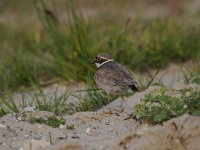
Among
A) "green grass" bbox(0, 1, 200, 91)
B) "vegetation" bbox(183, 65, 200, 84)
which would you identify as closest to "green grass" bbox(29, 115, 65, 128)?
"vegetation" bbox(183, 65, 200, 84)

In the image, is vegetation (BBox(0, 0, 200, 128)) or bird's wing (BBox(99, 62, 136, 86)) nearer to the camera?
bird's wing (BBox(99, 62, 136, 86))

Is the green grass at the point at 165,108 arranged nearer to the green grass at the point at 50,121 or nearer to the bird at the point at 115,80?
the bird at the point at 115,80

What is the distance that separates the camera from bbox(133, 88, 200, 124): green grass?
5121 millimetres

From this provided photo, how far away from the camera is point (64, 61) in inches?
315

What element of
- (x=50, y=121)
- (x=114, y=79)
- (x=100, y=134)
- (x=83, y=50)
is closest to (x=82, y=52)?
(x=83, y=50)

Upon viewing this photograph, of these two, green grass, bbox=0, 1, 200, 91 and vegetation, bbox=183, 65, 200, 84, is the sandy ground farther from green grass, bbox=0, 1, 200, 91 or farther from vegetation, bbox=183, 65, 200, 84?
green grass, bbox=0, 1, 200, 91

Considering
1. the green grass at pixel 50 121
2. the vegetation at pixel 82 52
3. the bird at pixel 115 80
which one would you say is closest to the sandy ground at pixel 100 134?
the green grass at pixel 50 121

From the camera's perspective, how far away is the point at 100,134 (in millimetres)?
5199

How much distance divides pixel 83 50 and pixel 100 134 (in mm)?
2926

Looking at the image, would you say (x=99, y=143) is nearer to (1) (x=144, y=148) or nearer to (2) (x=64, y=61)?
(1) (x=144, y=148)

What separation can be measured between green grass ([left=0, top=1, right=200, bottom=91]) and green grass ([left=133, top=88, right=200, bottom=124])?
7.89 ft

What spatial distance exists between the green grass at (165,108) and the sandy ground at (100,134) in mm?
106

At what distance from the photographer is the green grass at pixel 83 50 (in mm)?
7980

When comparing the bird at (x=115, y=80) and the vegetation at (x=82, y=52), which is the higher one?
the vegetation at (x=82, y=52)
